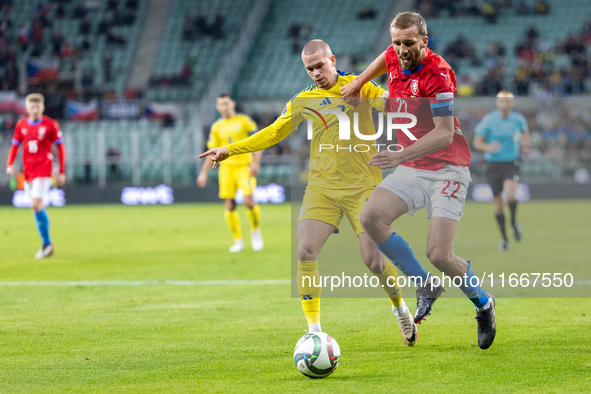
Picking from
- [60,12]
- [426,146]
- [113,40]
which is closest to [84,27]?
[113,40]

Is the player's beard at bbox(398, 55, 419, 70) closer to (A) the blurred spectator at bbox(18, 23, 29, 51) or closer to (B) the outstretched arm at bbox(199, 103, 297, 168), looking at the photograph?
(B) the outstretched arm at bbox(199, 103, 297, 168)

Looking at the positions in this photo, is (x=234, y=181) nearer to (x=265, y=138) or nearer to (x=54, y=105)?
(x=265, y=138)

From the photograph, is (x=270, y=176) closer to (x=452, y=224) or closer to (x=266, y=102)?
(x=266, y=102)

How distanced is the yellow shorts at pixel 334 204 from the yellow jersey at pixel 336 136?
55 millimetres

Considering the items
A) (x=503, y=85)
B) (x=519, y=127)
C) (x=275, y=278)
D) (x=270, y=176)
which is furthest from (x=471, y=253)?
(x=503, y=85)

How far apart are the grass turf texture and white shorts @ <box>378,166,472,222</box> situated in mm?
657

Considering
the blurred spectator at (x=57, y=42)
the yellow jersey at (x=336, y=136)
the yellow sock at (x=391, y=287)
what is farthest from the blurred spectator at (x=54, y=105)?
the yellow sock at (x=391, y=287)

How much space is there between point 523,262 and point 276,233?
5.98m

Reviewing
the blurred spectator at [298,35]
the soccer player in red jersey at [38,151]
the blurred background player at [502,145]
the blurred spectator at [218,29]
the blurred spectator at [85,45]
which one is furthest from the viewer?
the blurred spectator at [218,29]

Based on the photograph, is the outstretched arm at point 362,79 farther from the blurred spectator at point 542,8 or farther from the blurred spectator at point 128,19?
the blurred spectator at point 128,19

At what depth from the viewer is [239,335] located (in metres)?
5.88

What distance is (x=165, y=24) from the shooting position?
3450 cm

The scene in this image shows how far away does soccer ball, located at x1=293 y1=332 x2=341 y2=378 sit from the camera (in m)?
4.52

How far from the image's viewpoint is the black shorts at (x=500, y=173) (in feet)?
40.6
